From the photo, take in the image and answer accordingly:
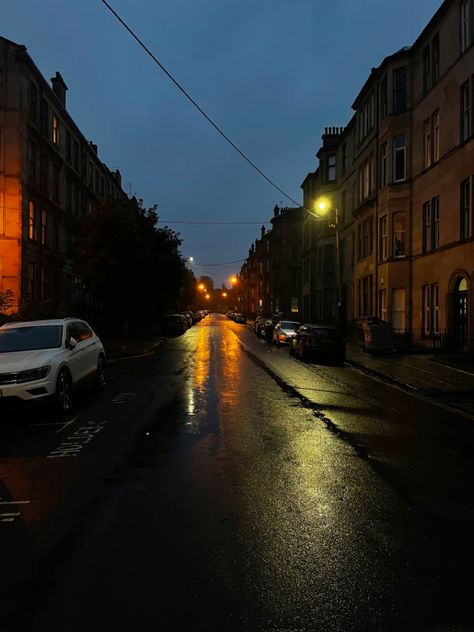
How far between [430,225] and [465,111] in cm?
535

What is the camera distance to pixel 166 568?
13.0 feet

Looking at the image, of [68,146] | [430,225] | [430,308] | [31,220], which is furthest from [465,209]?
[68,146]

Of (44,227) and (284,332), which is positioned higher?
(44,227)

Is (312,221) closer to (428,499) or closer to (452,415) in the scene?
(452,415)

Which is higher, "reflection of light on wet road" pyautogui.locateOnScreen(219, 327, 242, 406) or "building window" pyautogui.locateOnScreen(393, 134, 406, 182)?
"building window" pyautogui.locateOnScreen(393, 134, 406, 182)

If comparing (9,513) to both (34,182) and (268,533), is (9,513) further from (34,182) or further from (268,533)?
(34,182)

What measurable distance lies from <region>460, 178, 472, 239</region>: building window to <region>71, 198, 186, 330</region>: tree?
57.5 feet

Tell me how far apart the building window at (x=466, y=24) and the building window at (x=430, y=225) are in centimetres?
606

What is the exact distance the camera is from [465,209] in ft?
71.7

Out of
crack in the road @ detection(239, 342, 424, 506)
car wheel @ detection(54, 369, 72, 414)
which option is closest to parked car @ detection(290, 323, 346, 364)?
crack in the road @ detection(239, 342, 424, 506)

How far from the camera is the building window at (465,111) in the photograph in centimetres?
2144

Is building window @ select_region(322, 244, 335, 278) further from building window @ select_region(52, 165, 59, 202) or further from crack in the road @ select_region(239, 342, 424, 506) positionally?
crack in the road @ select_region(239, 342, 424, 506)

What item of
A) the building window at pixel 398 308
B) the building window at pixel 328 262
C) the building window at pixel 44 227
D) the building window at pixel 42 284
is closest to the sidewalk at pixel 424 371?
the building window at pixel 398 308

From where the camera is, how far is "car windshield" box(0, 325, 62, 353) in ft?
34.5
